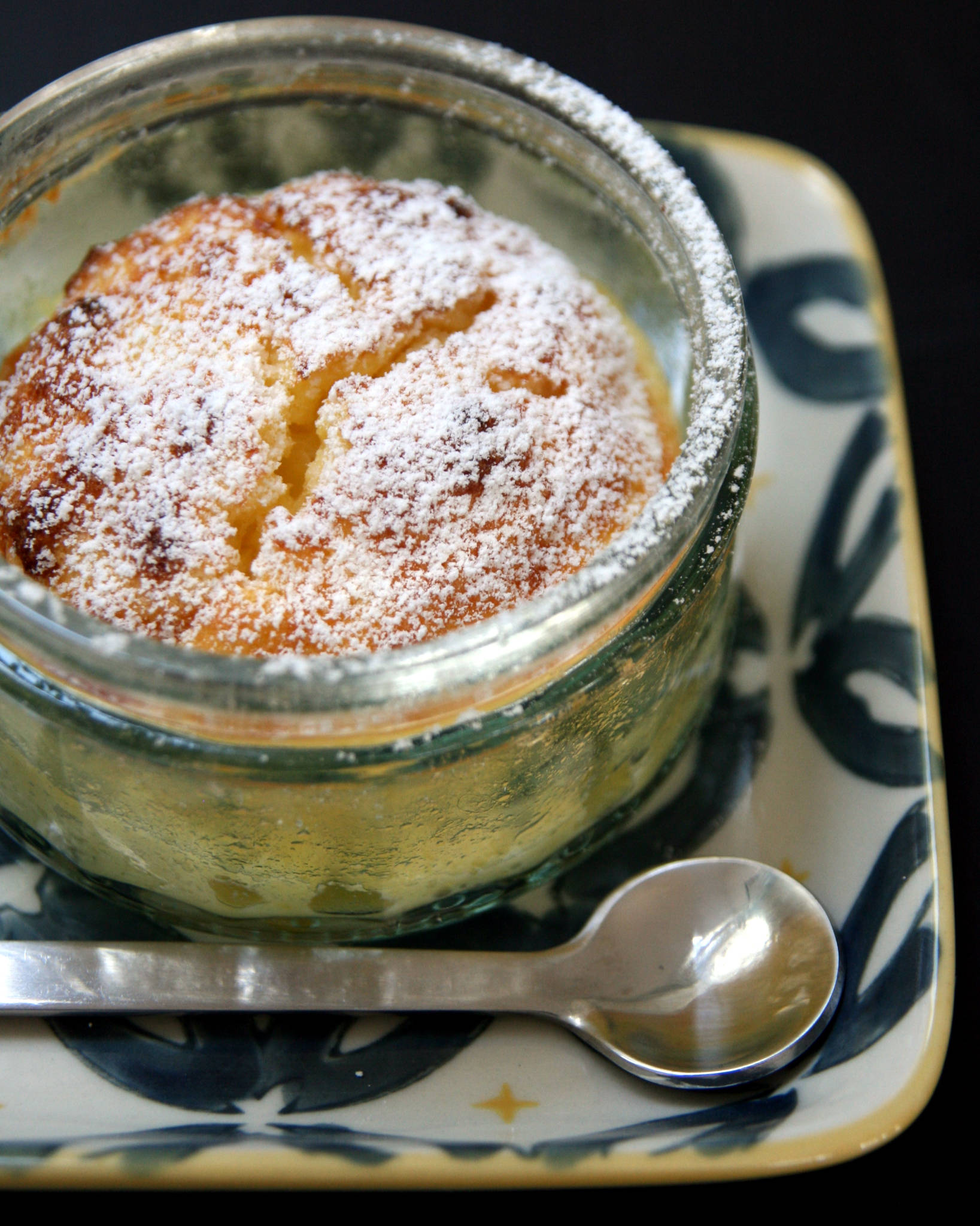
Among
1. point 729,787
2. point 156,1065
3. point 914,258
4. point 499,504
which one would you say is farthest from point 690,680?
point 914,258

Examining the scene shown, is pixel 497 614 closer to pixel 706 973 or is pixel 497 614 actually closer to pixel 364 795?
pixel 364 795

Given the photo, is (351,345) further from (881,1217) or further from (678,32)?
(678,32)

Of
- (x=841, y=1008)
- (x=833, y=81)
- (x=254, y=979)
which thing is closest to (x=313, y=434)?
(x=254, y=979)

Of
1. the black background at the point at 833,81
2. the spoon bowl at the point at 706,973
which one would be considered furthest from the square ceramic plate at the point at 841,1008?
the black background at the point at 833,81

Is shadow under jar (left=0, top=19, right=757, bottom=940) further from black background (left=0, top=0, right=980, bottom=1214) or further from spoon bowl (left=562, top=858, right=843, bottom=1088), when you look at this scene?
black background (left=0, top=0, right=980, bottom=1214)

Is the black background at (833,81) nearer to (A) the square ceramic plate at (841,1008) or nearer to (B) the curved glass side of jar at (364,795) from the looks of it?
(A) the square ceramic plate at (841,1008)
